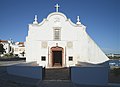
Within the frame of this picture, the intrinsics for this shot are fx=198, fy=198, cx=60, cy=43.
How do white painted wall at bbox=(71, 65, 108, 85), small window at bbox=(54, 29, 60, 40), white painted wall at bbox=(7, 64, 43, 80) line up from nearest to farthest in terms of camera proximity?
1. white painted wall at bbox=(71, 65, 108, 85)
2. white painted wall at bbox=(7, 64, 43, 80)
3. small window at bbox=(54, 29, 60, 40)

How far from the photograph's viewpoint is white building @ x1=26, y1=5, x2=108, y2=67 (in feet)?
78.1

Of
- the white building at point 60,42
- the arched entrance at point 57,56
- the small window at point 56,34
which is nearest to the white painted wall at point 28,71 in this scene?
the white building at point 60,42

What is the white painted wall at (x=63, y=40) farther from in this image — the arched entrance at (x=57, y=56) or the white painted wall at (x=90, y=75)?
the white painted wall at (x=90, y=75)

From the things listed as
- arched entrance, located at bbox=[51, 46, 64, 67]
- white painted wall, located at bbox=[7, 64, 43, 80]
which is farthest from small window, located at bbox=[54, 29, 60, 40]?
white painted wall, located at bbox=[7, 64, 43, 80]

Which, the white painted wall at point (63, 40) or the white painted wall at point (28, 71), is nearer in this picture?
the white painted wall at point (28, 71)

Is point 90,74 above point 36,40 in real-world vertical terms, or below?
below

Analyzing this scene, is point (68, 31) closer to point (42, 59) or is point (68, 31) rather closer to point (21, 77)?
point (42, 59)

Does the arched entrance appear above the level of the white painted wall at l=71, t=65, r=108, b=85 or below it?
above

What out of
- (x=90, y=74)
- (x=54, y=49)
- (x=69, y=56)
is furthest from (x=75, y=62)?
(x=90, y=74)

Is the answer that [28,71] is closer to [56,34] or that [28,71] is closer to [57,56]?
[56,34]

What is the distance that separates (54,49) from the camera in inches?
955

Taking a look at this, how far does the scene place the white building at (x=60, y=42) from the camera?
Result: 78.1 feet

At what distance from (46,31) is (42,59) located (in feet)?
11.3

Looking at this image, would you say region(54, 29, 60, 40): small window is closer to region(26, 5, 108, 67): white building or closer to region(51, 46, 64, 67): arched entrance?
region(26, 5, 108, 67): white building
